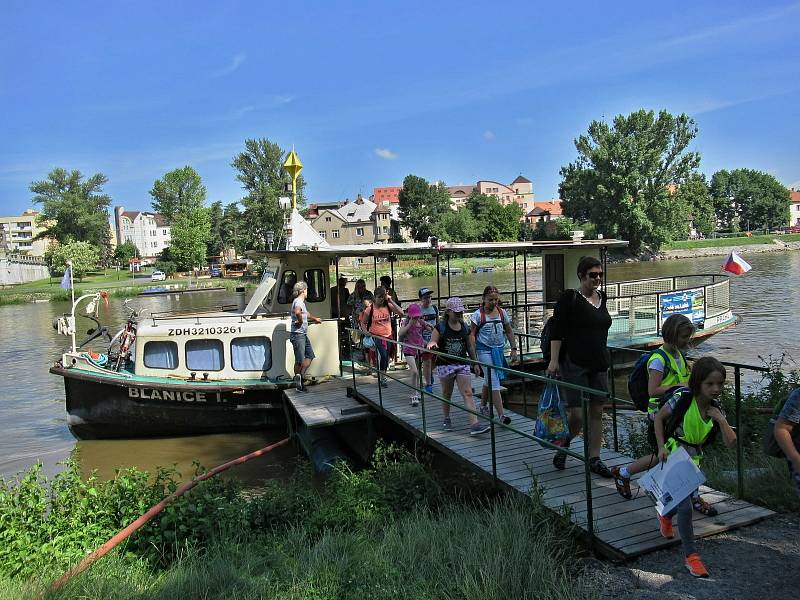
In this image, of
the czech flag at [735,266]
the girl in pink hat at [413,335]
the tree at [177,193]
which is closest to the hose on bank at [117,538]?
the girl in pink hat at [413,335]

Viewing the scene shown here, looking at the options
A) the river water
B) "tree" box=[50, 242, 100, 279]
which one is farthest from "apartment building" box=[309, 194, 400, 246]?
the river water

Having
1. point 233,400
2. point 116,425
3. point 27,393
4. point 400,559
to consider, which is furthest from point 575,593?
point 27,393

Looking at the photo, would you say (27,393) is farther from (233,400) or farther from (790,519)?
(790,519)

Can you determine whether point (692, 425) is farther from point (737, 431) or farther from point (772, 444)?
point (737, 431)

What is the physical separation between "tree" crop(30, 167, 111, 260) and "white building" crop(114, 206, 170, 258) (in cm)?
5606

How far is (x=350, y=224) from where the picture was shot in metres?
114

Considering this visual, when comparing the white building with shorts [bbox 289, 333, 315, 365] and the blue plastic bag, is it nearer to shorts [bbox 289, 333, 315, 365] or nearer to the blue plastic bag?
shorts [bbox 289, 333, 315, 365]

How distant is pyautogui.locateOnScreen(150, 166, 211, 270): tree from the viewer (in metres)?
84.6

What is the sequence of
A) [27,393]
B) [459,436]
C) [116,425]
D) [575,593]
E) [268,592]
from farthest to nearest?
1. [27,393]
2. [116,425]
3. [459,436]
4. [268,592]
5. [575,593]

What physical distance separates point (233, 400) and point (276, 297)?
2.24 m

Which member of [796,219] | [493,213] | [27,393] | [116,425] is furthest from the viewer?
[796,219]

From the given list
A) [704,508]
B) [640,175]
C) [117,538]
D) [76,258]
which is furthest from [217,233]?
[704,508]

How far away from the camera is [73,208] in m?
88.7

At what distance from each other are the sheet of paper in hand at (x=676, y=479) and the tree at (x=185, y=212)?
8568 cm
